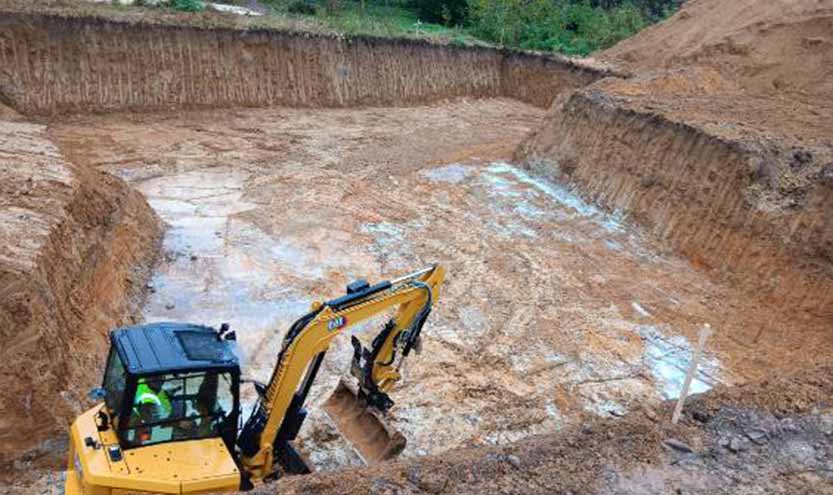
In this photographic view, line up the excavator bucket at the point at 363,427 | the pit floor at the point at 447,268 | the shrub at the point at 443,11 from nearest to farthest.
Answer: the excavator bucket at the point at 363,427 < the pit floor at the point at 447,268 < the shrub at the point at 443,11

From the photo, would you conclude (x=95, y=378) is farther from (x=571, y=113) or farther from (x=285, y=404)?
(x=571, y=113)

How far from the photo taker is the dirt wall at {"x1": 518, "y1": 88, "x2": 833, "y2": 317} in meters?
12.9

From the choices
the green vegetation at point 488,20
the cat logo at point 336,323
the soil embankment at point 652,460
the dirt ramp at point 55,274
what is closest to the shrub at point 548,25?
the green vegetation at point 488,20

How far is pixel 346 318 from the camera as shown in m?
7.00

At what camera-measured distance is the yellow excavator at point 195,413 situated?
19.4 feet

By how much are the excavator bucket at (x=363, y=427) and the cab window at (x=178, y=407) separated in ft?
5.92

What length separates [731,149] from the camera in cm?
1467

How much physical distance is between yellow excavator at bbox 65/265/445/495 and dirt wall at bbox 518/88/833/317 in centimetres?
788

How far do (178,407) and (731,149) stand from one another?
1172cm

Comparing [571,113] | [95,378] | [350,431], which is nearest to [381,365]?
[350,431]

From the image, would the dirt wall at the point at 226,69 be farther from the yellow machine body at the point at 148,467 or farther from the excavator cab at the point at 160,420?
the yellow machine body at the point at 148,467

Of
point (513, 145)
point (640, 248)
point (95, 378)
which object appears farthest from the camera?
point (513, 145)

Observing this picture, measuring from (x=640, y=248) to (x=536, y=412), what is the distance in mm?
6317

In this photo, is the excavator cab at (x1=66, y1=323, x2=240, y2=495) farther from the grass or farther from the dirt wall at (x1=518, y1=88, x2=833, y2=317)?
the grass
